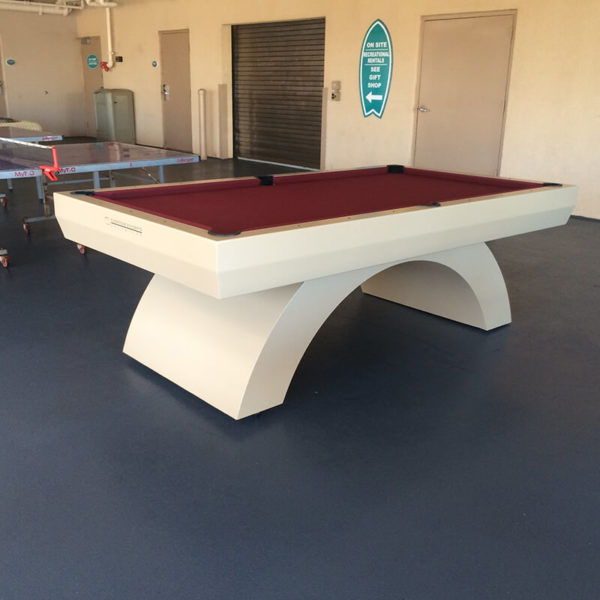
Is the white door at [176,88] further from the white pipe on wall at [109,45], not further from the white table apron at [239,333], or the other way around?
the white table apron at [239,333]

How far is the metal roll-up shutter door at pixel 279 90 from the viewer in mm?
8762

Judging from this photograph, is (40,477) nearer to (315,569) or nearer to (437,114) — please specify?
(315,569)

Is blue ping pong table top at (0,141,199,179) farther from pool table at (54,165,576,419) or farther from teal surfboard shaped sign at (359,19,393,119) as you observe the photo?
teal surfboard shaped sign at (359,19,393,119)

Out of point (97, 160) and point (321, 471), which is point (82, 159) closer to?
point (97, 160)

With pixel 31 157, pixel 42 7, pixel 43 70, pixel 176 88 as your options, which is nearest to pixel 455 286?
pixel 31 157

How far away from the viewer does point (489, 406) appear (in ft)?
8.59

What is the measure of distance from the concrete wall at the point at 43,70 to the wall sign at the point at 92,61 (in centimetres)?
44

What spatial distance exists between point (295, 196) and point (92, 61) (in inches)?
468

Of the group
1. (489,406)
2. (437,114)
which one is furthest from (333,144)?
(489,406)

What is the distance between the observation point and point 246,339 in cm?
246

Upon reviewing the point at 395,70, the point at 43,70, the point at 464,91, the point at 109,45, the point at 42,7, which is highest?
the point at 42,7

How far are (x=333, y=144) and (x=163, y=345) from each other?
20.7ft

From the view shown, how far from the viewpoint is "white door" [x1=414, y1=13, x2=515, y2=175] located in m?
→ 6.59

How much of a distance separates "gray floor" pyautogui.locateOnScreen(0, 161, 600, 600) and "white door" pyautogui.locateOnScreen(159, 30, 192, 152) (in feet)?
26.2
